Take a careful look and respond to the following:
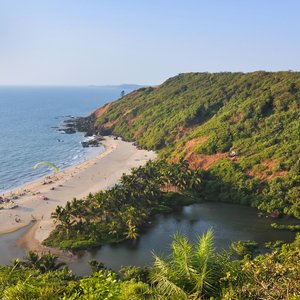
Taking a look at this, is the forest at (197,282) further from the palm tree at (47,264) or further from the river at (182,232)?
the river at (182,232)

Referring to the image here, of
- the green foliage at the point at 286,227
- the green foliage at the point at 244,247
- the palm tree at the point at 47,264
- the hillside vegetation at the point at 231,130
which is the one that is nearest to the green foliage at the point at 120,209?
the hillside vegetation at the point at 231,130

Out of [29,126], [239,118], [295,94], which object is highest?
[295,94]

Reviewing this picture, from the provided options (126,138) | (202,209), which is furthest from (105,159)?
(202,209)

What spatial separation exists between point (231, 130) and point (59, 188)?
48142 mm

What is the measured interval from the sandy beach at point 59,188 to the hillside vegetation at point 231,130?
1296 cm

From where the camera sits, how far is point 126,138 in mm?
144750

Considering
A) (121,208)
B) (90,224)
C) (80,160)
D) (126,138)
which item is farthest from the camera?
(126,138)

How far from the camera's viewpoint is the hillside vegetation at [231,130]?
256ft

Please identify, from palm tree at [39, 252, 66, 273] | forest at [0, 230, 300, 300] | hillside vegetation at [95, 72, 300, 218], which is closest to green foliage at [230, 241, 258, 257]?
hillside vegetation at [95, 72, 300, 218]

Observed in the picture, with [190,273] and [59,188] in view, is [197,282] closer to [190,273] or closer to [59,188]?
[190,273]

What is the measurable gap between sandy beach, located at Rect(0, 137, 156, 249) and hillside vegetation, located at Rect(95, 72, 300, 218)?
1296cm

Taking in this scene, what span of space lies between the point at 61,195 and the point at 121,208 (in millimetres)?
19978

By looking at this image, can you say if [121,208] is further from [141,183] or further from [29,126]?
[29,126]

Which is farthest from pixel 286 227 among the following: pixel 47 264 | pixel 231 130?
pixel 231 130
